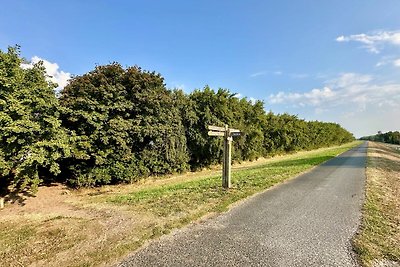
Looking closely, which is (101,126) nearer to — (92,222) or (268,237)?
(92,222)

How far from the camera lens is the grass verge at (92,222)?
159 inches

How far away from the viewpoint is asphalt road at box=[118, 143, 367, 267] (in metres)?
3.79

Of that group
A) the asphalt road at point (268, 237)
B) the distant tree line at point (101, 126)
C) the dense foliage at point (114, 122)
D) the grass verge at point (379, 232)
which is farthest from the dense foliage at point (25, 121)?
the grass verge at point (379, 232)

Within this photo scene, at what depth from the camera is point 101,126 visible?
10.2 metres

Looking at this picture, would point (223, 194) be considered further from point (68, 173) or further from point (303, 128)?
point (303, 128)

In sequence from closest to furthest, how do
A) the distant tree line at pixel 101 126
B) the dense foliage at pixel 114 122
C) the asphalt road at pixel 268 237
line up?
1. the asphalt road at pixel 268 237
2. the distant tree line at pixel 101 126
3. the dense foliage at pixel 114 122

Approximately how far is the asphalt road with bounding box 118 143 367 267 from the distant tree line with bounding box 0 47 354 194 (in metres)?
5.52

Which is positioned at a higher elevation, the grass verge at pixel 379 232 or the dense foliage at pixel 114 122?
the dense foliage at pixel 114 122

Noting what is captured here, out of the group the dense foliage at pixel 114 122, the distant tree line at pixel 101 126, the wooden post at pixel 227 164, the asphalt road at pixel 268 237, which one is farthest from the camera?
the dense foliage at pixel 114 122

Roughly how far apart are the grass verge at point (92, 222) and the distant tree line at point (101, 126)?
134 centimetres

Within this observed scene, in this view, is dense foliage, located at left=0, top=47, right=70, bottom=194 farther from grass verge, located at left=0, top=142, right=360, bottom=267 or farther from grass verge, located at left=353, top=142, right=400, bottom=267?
grass verge, located at left=353, top=142, right=400, bottom=267

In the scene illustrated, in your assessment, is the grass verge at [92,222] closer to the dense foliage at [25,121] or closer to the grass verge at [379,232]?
the dense foliage at [25,121]

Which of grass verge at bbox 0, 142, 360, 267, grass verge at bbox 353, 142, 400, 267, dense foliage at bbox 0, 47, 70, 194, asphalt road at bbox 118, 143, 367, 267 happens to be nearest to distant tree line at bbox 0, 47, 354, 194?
dense foliage at bbox 0, 47, 70, 194

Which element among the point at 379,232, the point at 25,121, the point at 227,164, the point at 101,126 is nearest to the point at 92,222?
the point at 25,121
